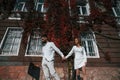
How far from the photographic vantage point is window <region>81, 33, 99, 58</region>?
13.6 metres

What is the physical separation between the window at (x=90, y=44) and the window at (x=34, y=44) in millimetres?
3178

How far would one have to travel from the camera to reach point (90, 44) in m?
14.2

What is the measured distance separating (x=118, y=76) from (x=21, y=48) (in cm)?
652

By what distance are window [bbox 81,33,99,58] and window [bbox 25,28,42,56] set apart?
3178mm

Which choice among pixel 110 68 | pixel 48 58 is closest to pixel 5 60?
pixel 48 58

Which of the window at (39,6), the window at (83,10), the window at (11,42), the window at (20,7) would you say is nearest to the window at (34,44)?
the window at (11,42)

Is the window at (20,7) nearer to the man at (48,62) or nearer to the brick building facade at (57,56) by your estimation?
the brick building facade at (57,56)

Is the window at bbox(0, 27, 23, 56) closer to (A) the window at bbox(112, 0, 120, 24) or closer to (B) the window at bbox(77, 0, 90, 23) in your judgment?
(B) the window at bbox(77, 0, 90, 23)

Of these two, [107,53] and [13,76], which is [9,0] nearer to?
[13,76]

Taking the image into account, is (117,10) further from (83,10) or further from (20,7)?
(20,7)

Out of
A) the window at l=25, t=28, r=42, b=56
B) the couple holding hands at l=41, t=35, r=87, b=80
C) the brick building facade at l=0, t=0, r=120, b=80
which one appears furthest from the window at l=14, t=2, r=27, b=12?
the couple holding hands at l=41, t=35, r=87, b=80

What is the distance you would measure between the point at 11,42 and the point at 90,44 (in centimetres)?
567

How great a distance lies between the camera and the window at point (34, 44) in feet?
44.1

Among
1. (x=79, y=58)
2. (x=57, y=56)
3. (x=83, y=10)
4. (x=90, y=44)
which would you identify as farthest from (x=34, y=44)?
→ (x=79, y=58)
